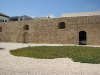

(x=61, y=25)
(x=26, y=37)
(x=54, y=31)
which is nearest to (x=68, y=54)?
(x=54, y=31)

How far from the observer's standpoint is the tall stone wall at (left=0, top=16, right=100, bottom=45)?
2573 cm

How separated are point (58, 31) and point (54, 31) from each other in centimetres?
67

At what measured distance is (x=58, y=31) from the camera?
92.6 ft

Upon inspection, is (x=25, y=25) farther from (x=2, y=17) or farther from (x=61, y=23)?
(x=2, y=17)

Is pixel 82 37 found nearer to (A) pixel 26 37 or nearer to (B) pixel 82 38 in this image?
(B) pixel 82 38

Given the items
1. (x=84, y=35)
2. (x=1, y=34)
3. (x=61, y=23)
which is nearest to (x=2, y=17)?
(x=1, y=34)

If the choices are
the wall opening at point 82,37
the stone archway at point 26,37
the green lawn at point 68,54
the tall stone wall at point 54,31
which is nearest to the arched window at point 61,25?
the tall stone wall at point 54,31

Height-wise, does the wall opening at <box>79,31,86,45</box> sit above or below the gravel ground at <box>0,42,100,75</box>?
above

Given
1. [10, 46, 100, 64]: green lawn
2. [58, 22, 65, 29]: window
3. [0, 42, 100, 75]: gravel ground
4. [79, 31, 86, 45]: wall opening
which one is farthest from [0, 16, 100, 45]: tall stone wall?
[0, 42, 100, 75]: gravel ground

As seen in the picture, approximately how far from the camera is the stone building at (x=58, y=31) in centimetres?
2578

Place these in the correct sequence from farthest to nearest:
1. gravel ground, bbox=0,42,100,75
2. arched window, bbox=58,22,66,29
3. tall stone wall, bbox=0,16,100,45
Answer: arched window, bbox=58,22,66,29
tall stone wall, bbox=0,16,100,45
gravel ground, bbox=0,42,100,75

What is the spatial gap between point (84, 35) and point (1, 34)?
1623 centimetres

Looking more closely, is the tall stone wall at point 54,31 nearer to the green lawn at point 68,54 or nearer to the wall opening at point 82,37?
the wall opening at point 82,37

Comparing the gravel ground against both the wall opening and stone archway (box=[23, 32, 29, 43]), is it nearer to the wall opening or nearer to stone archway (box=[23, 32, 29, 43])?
the wall opening
